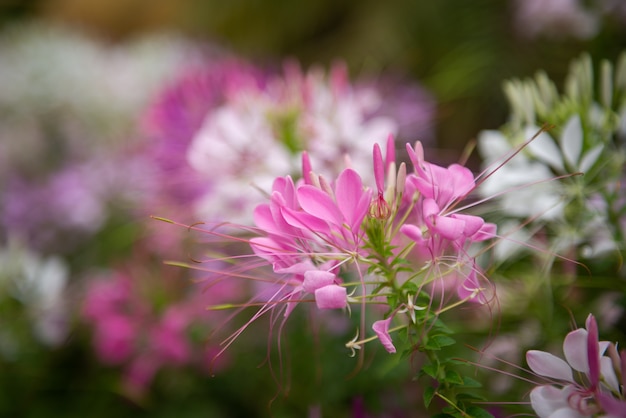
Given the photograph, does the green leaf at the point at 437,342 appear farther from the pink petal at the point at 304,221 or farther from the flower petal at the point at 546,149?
the flower petal at the point at 546,149

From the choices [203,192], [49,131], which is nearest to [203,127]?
[203,192]

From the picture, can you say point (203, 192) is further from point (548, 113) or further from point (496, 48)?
point (496, 48)

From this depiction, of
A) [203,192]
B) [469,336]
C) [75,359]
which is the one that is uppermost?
[203,192]

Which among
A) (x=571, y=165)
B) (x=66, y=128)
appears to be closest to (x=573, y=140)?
(x=571, y=165)

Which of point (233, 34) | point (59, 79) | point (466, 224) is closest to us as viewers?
point (466, 224)

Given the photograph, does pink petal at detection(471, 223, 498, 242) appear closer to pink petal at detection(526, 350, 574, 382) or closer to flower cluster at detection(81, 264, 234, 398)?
pink petal at detection(526, 350, 574, 382)
